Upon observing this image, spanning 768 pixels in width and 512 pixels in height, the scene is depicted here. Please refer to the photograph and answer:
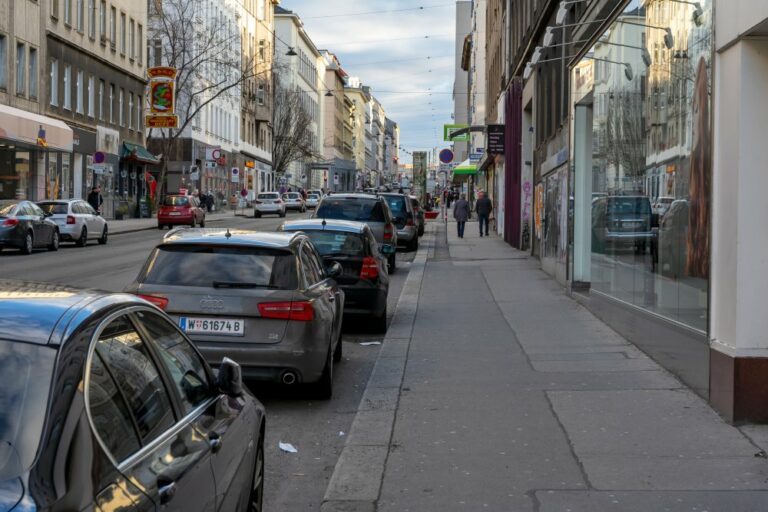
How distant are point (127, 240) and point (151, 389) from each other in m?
34.0

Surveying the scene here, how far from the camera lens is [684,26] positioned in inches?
372

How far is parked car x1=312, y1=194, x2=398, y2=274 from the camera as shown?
72.6ft

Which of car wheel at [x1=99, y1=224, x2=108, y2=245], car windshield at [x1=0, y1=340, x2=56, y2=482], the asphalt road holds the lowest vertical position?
the asphalt road

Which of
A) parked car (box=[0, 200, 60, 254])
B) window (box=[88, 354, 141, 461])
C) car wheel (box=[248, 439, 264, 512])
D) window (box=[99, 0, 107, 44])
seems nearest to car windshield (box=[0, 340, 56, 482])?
window (box=[88, 354, 141, 461])

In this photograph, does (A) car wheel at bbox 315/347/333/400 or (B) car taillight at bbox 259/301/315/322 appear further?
(A) car wheel at bbox 315/347/333/400

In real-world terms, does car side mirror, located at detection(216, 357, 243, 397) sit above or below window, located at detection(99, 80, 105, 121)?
below

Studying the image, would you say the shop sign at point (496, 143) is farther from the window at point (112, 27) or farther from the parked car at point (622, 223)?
the window at point (112, 27)

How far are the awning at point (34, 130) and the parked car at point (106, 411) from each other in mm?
34461

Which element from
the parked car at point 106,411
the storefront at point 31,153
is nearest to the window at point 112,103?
the storefront at point 31,153

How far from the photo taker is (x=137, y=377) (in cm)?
352

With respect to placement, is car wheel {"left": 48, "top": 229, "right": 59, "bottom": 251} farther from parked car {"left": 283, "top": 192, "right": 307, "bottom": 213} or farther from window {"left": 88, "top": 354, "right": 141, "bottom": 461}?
parked car {"left": 283, "top": 192, "right": 307, "bottom": 213}

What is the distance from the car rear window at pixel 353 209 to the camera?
72.1 feet

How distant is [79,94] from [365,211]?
28270 mm

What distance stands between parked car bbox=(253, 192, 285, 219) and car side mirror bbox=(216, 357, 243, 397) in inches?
2343
